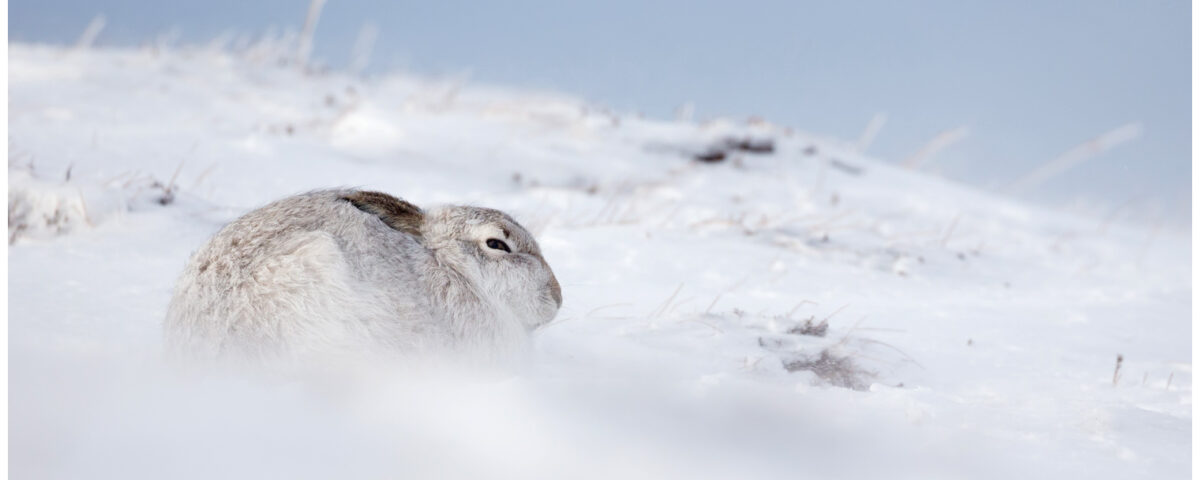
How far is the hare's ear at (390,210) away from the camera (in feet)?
10.3

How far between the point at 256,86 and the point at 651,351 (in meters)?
10.6

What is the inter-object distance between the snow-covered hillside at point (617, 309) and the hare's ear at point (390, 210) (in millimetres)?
713

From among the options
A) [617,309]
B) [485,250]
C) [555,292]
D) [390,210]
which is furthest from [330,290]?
[617,309]

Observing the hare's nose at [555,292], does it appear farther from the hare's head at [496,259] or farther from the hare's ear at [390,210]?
the hare's ear at [390,210]

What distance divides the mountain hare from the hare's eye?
265 mm

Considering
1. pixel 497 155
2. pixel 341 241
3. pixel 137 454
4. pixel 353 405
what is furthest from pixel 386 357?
pixel 497 155

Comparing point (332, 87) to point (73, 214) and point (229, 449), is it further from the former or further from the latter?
point (229, 449)

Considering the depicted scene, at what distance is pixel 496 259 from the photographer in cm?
353

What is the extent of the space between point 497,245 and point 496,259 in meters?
0.10

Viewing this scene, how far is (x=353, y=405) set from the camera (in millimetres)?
2637

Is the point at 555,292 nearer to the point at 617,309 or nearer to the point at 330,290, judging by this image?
the point at 617,309

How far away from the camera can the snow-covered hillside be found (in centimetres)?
250

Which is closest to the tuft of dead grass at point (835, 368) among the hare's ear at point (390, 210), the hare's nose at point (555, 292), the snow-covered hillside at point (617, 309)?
the snow-covered hillside at point (617, 309)

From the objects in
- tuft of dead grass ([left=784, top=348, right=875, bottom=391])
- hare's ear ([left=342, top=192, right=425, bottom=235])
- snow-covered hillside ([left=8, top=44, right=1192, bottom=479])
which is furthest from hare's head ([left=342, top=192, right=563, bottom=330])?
tuft of dead grass ([left=784, top=348, right=875, bottom=391])
